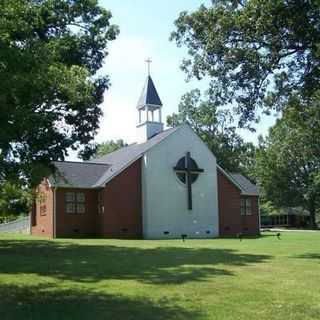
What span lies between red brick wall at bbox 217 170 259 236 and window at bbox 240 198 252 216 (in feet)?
2.19

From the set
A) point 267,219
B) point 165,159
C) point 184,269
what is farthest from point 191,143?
point 267,219

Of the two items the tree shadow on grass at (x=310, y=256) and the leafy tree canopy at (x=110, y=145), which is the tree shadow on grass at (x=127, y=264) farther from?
the leafy tree canopy at (x=110, y=145)

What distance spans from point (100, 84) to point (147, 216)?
19241 mm

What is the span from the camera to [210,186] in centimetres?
5056

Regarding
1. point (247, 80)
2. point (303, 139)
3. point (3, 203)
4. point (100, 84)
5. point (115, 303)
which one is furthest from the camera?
point (303, 139)

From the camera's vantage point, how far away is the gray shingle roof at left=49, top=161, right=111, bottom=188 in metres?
46.2

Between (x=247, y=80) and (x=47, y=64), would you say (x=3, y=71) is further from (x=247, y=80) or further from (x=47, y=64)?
(x=247, y=80)

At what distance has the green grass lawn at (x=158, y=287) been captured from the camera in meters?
11.1

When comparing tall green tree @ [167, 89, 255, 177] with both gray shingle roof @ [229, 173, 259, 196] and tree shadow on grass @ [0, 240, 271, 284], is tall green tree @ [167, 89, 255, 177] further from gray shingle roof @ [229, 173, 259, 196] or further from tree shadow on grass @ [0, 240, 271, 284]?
tree shadow on grass @ [0, 240, 271, 284]

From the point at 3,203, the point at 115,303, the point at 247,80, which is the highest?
the point at 247,80

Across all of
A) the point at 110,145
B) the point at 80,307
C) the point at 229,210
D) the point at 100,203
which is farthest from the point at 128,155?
the point at 110,145

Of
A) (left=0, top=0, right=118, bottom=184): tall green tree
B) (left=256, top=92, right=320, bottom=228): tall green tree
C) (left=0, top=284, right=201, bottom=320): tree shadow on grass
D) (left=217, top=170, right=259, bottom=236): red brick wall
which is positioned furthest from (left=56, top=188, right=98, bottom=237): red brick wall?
(left=256, top=92, right=320, bottom=228): tall green tree

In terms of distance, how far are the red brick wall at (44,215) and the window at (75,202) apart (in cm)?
126

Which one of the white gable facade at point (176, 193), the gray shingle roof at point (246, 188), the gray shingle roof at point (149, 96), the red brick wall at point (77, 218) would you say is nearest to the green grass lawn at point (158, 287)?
the red brick wall at point (77, 218)
